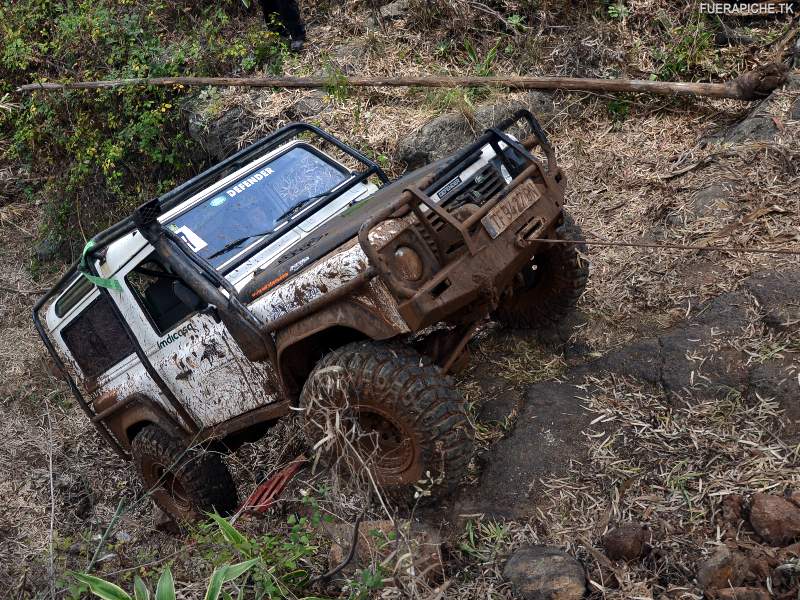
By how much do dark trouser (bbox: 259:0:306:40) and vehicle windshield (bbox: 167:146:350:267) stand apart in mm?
4195

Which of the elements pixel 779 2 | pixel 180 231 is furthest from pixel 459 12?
pixel 180 231

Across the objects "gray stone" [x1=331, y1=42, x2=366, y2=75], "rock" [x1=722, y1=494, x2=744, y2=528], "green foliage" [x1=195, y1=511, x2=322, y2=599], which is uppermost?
"gray stone" [x1=331, y1=42, x2=366, y2=75]

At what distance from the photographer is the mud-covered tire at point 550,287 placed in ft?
16.8

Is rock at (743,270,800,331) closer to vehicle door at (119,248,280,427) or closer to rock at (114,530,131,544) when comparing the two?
vehicle door at (119,248,280,427)

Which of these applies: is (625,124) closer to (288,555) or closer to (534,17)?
(534,17)

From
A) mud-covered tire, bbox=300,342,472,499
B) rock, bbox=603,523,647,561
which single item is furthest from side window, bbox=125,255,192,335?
rock, bbox=603,523,647,561

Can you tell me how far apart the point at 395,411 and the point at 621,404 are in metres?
1.46

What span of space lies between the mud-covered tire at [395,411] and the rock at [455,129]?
4.04 metres

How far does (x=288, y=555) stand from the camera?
414cm

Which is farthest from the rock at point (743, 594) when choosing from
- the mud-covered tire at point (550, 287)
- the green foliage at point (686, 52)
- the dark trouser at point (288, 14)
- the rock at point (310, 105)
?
the dark trouser at point (288, 14)

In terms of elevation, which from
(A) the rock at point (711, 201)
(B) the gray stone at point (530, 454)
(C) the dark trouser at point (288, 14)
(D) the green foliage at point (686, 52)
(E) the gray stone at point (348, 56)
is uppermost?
(C) the dark trouser at point (288, 14)

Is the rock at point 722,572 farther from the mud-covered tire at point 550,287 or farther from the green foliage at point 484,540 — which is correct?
the mud-covered tire at point 550,287

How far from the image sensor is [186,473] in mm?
5383

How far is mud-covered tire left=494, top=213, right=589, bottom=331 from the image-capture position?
16.8 feet
